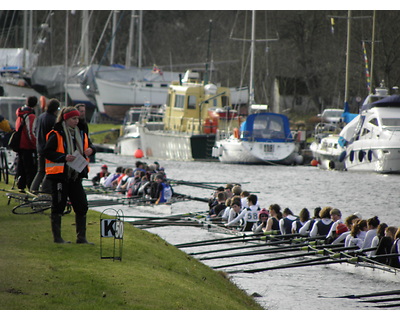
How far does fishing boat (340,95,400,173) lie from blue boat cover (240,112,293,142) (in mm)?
5010

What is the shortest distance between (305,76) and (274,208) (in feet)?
141

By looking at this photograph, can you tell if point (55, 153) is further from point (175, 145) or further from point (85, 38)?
point (85, 38)

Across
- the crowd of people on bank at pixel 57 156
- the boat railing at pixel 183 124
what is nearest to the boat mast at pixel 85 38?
the boat railing at pixel 183 124

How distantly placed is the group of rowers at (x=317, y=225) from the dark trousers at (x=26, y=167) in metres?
5.42

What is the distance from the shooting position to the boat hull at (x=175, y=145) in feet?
155

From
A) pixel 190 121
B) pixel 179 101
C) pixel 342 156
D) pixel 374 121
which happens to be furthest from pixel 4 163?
pixel 179 101

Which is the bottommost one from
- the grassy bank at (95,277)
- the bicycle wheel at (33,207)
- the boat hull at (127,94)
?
the grassy bank at (95,277)

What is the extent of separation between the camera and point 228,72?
6012 cm

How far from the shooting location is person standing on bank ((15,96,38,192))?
50.2 ft

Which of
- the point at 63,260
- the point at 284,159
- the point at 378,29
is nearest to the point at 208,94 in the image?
the point at 284,159

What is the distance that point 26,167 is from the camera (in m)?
15.7

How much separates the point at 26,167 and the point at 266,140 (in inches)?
1170

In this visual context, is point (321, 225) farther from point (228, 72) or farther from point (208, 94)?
point (228, 72)

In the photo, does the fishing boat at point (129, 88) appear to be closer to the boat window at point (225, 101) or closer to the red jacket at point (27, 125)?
the boat window at point (225, 101)
